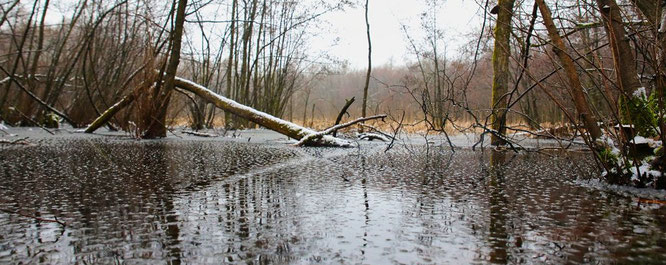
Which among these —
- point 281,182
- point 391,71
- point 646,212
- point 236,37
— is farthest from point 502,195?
point 391,71

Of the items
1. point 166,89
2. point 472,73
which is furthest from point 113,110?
point 472,73

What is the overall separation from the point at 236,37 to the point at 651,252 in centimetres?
1450

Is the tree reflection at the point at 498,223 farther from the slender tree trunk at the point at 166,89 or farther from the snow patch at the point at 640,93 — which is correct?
the slender tree trunk at the point at 166,89

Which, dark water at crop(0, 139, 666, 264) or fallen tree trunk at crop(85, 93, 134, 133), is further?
fallen tree trunk at crop(85, 93, 134, 133)

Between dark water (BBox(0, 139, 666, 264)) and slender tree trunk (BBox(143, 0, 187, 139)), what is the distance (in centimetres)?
419

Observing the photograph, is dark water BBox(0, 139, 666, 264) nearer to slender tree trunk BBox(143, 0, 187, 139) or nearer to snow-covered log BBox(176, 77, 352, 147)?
snow-covered log BBox(176, 77, 352, 147)

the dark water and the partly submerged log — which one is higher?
the partly submerged log

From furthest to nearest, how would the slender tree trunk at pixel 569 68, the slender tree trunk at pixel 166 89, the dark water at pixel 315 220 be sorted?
the slender tree trunk at pixel 166 89, the slender tree trunk at pixel 569 68, the dark water at pixel 315 220

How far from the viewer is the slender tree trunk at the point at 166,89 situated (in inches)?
261

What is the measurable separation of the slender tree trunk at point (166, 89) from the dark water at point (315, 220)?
13.8ft

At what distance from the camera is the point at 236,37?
47.5 feet

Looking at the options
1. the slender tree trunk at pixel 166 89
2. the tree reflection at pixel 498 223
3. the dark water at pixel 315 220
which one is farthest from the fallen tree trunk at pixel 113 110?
the tree reflection at pixel 498 223

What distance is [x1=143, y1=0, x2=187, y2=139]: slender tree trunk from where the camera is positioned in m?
6.63

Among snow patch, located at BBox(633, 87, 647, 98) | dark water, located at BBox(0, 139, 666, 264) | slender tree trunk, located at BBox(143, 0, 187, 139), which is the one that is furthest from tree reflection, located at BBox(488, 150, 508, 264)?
slender tree trunk, located at BBox(143, 0, 187, 139)
